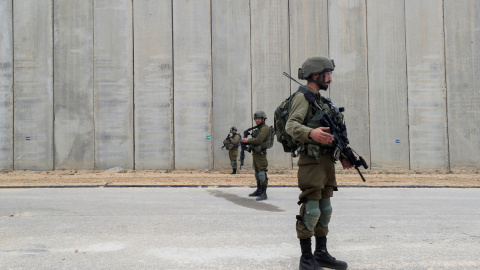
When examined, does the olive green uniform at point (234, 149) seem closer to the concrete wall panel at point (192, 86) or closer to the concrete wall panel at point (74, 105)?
the concrete wall panel at point (192, 86)

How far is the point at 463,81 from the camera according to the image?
1347 centimetres

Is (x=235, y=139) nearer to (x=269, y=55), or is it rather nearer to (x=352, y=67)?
(x=269, y=55)

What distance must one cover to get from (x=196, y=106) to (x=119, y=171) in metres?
3.59

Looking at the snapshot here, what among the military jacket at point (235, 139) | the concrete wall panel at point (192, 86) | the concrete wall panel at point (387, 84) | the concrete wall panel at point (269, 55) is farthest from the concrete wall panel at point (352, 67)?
the concrete wall panel at point (192, 86)

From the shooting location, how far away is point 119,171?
13.1 meters

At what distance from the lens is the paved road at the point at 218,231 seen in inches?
125

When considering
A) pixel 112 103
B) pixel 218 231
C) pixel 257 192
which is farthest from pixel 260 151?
pixel 112 103

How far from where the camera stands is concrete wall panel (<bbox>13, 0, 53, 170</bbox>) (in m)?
13.5

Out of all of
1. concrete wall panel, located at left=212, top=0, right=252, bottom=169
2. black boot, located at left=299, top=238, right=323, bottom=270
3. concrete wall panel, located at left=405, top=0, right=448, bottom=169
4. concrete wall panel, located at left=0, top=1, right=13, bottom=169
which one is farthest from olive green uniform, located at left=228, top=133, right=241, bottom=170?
black boot, located at left=299, top=238, right=323, bottom=270

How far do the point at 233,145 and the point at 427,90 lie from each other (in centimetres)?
738

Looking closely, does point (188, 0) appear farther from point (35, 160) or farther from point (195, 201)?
point (195, 201)

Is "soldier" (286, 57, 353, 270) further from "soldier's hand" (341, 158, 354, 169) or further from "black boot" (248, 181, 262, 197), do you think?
"black boot" (248, 181, 262, 197)

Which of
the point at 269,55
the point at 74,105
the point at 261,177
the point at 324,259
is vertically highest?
the point at 269,55

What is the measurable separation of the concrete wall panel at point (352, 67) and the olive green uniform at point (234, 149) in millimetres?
3956
